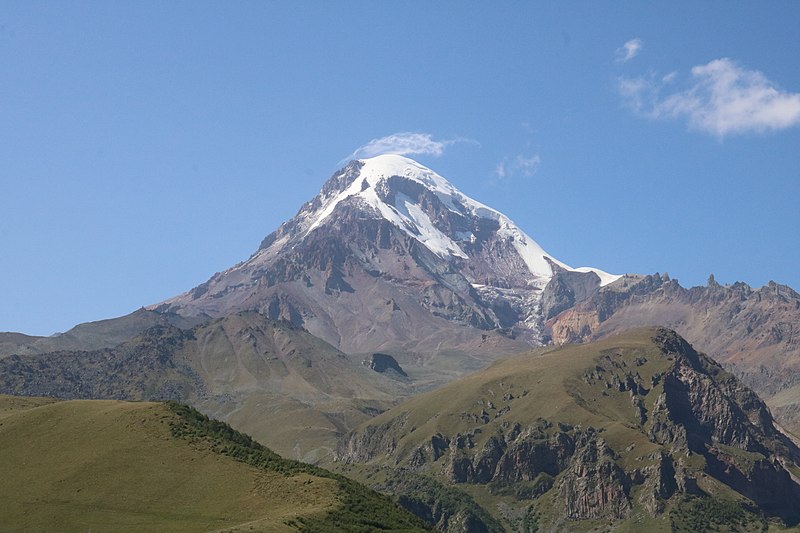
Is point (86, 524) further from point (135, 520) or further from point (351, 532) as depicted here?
point (351, 532)

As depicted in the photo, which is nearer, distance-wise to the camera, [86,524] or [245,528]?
[245,528]

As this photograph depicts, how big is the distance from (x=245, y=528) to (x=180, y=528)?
2115cm

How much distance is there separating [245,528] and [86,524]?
37.1 meters

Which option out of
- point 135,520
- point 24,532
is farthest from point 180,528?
point 24,532

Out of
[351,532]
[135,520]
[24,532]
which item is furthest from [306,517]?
[24,532]

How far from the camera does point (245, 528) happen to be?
179 m

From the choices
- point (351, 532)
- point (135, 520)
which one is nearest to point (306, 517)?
point (351, 532)

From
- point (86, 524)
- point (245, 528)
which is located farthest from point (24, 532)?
point (245, 528)

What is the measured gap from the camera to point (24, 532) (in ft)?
650

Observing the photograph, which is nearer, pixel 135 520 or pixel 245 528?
pixel 245 528

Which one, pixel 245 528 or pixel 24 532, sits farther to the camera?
pixel 24 532

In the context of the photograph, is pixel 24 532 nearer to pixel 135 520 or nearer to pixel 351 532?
pixel 135 520

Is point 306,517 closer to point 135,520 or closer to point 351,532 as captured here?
point 351,532

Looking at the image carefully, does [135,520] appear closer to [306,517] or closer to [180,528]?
[180,528]
